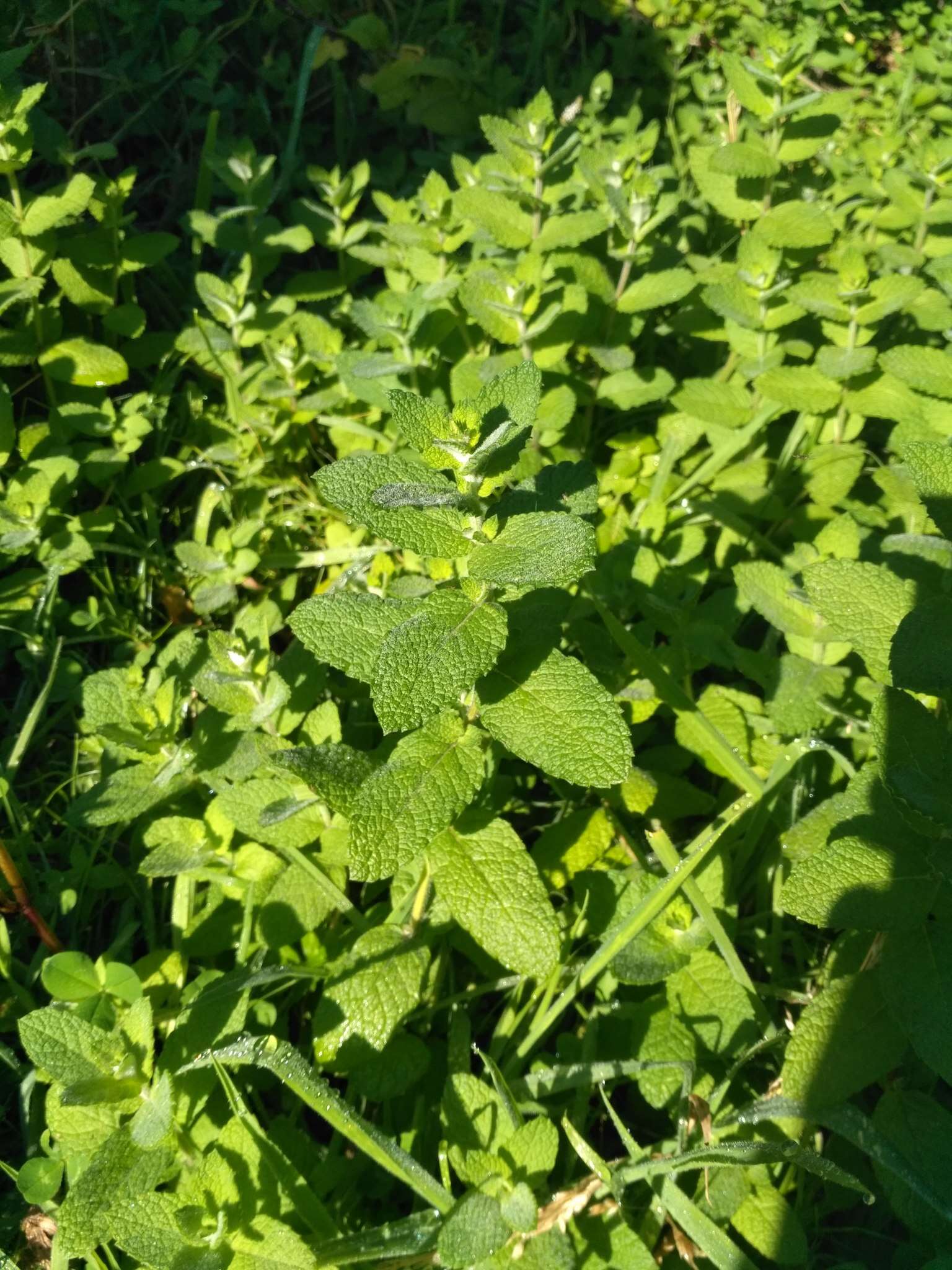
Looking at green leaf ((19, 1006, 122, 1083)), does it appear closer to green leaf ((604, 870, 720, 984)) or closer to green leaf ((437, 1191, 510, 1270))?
green leaf ((437, 1191, 510, 1270))

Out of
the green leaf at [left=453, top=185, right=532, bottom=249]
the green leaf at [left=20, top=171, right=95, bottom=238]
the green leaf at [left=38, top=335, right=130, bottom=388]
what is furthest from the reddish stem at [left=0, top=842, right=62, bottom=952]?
the green leaf at [left=453, top=185, right=532, bottom=249]

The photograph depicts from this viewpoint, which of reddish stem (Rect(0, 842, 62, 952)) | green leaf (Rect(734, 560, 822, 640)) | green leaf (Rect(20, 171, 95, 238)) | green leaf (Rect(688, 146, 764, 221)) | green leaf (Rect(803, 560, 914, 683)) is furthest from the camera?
green leaf (Rect(688, 146, 764, 221))

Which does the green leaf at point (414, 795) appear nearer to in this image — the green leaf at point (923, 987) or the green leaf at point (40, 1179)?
the green leaf at point (923, 987)

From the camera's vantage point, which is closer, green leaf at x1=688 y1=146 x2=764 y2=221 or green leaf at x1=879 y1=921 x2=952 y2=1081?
green leaf at x1=879 y1=921 x2=952 y2=1081

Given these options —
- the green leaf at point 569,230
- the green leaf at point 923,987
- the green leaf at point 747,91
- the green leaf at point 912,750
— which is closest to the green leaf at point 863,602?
the green leaf at point 912,750

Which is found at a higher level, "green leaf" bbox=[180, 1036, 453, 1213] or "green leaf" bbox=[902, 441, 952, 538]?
"green leaf" bbox=[902, 441, 952, 538]
